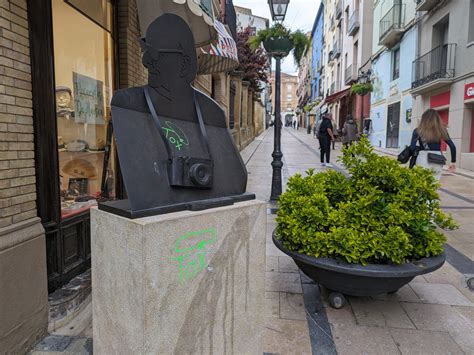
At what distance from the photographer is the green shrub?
9.26 feet

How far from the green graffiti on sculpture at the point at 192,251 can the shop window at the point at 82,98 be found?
2.06 meters

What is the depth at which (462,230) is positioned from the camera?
5.77 m

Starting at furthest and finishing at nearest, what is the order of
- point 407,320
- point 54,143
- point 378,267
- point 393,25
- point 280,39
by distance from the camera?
point 393,25, point 280,39, point 54,143, point 407,320, point 378,267

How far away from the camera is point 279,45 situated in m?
7.79

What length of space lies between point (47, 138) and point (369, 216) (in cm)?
277

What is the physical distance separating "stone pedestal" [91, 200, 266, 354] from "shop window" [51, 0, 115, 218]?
1.80 m

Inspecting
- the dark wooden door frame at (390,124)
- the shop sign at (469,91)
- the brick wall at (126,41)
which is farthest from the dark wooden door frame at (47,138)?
the dark wooden door frame at (390,124)

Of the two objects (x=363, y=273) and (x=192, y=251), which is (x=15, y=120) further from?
(x=363, y=273)

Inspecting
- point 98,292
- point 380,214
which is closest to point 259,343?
point 98,292

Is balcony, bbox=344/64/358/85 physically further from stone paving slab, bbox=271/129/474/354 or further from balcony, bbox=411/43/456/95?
stone paving slab, bbox=271/129/474/354

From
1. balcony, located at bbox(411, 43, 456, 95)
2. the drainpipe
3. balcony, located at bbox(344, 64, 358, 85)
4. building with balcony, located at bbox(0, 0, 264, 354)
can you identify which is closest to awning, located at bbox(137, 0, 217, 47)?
building with balcony, located at bbox(0, 0, 264, 354)

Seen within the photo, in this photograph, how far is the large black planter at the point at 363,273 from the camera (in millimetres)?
2725

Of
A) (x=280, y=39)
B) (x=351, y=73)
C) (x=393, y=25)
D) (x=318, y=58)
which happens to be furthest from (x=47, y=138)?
(x=318, y=58)

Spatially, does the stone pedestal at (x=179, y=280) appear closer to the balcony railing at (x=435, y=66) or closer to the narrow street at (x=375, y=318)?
the narrow street at (x=375, y=318)
